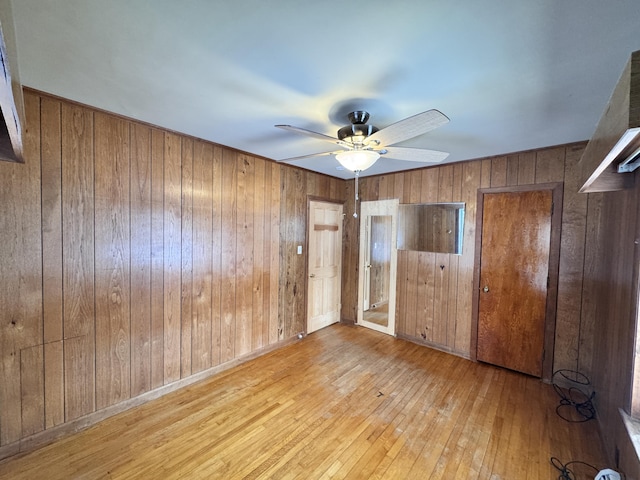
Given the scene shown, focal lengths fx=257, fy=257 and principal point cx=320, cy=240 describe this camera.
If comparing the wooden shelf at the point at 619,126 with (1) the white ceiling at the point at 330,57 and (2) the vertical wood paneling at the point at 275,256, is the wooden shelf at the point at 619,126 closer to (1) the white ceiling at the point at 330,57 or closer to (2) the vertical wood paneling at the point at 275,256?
(1) the white ceiling at the point at 330,57

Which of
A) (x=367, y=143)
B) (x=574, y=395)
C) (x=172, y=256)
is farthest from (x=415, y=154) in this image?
(x=574, y=395)

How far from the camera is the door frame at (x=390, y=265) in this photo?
3.84 m

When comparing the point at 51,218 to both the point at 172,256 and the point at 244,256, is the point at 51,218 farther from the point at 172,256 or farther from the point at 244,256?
the point at 244,256

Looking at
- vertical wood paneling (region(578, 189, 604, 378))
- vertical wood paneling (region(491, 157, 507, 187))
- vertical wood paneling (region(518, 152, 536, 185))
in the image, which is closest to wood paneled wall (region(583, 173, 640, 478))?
vertical wood paneling (region(578, 189, 604, 378))

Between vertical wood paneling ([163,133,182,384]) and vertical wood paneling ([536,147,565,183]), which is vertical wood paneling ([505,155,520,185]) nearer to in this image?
vertical wood paneling ([536,147,565,183])

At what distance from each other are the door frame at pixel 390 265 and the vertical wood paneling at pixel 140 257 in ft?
9.65

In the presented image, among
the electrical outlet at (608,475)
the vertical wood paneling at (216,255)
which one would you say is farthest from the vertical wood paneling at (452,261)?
the vertical wood paneling at (216,255)

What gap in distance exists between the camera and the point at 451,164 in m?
3.29

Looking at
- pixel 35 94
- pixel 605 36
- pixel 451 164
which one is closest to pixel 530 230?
pixel 451 164

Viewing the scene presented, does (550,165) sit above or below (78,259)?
above

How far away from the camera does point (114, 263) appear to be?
213 centimetres

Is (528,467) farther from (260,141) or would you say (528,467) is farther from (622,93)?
(260,141)

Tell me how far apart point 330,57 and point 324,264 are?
3145 millimetres

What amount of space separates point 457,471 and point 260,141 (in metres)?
3.09
